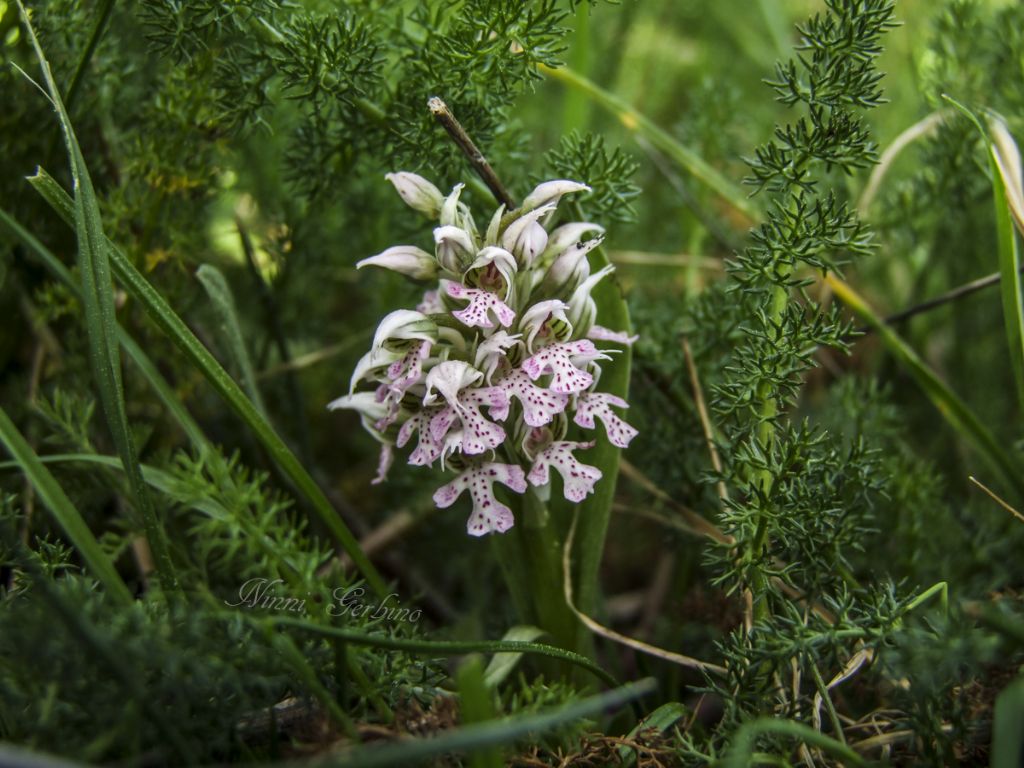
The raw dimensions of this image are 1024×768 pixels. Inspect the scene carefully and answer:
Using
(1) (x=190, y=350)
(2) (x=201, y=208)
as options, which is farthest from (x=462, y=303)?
(2) (x=201, y=208)

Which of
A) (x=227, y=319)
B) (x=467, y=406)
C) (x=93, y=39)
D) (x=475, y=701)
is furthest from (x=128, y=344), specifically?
(x=475, y=701)

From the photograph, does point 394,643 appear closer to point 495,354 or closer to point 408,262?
point 495,354

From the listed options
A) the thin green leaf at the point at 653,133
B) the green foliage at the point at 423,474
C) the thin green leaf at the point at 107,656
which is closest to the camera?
the thin green leaf at the point at 107,656

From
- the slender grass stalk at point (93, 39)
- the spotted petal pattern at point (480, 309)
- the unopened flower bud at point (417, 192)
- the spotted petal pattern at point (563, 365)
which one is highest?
the slender grass stalk at point (93, 39)

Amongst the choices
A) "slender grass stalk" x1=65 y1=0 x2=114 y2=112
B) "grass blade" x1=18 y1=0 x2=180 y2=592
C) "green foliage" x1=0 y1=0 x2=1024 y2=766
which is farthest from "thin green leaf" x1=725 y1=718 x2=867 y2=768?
"slender grass stalk" x1=65 y1=0 x2=114 y2=112

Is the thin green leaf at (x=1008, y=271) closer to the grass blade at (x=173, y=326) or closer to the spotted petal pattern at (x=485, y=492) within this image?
the spotted petal pattern at (x=485, y=492)

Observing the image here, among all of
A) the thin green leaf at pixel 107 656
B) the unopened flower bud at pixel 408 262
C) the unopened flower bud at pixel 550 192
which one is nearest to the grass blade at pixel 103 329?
the thin green leaf at pixel 107 656
